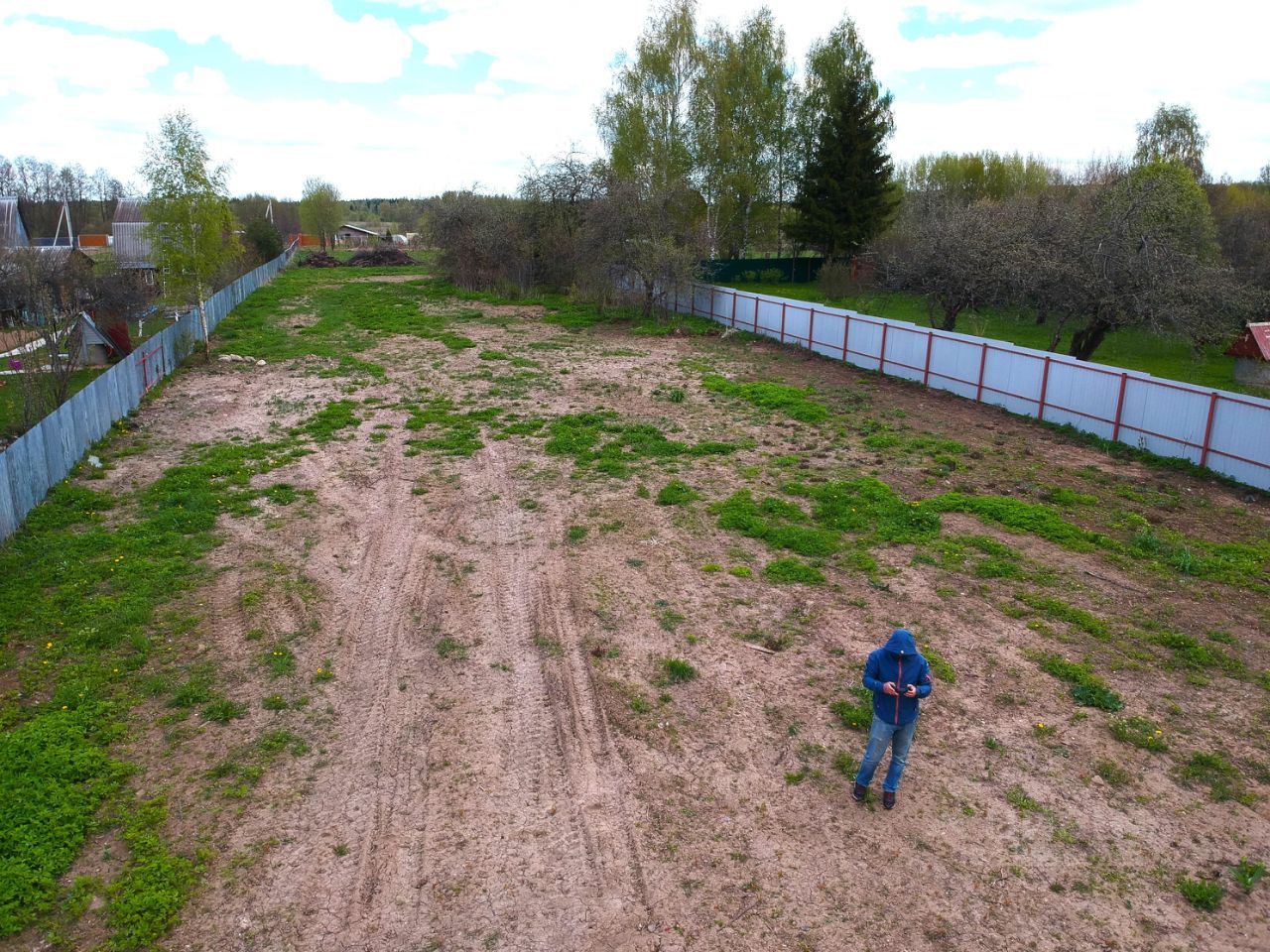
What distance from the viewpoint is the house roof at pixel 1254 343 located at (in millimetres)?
23016

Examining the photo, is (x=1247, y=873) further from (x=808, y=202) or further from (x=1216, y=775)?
(x=808, y=202)

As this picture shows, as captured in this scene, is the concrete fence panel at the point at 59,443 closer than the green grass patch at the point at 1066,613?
No

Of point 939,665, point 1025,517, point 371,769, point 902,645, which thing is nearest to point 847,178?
point 1025,517

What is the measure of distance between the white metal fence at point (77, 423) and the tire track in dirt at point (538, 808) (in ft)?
22.5

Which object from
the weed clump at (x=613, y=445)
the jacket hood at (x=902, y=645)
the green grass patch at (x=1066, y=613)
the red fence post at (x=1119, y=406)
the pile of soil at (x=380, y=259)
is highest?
the pile of soil at (x=380, y=259)

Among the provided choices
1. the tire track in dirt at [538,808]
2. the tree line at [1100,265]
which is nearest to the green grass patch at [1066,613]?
the tire track in dirt at [538,808]

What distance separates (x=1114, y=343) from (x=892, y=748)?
29.4 metres

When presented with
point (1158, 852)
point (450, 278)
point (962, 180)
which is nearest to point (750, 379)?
point (1158, 852)

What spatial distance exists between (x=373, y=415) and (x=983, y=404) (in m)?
14.1

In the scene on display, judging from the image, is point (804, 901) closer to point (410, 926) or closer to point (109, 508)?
point (410, 926)

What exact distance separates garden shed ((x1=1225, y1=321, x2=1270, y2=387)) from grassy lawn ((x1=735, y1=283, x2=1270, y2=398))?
0.37 metres

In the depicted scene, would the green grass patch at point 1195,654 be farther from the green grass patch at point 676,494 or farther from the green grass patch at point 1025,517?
the green grass patch at point 676,494

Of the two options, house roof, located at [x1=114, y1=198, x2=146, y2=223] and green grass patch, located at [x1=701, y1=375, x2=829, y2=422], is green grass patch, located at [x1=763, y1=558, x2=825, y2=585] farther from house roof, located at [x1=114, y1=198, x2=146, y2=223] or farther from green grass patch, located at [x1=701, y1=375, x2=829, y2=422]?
house roof, located at [x1=114, y1=198, x2=146, y2=223]

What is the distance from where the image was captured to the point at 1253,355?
23641mm
